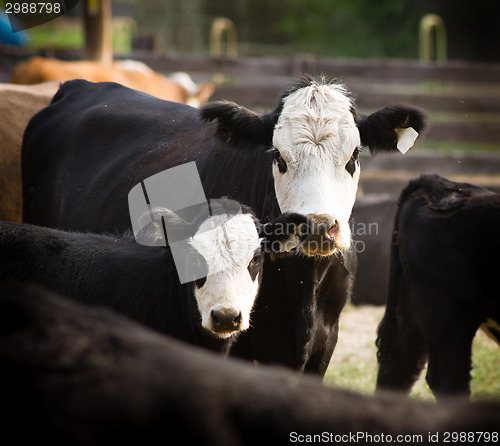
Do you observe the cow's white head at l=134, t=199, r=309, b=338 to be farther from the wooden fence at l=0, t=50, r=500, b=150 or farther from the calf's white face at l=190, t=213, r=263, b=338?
the wooden fence at l=0, t=50, r=500, b=150

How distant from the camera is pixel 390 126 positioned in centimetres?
347

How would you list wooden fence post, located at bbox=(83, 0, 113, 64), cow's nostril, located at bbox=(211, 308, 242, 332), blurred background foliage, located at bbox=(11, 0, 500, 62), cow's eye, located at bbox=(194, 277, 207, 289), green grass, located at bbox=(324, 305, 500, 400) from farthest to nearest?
blurred background foliage, located at bbox=(11, 0, 500, 62)
wooden fence post, located at bbox=(83, 0, 113, 64)
green grass, located at bbox=(324, 305, 500, 400)
cow's eye, located at bbox=(194, 277, 207, 289)
cow's nostril, located at bbox=(211, 308, 242, 332)

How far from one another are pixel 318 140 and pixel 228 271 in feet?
2.61

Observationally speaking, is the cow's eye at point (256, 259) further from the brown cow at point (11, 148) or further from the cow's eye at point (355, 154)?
the brown cow at point (11, 148)

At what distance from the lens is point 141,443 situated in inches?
47.4

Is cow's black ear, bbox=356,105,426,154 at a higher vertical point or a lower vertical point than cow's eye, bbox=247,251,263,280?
higher

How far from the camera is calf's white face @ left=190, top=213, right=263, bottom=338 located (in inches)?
108

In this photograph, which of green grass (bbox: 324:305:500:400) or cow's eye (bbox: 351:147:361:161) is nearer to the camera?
cow's eye (bbox: 351:147:361:161)

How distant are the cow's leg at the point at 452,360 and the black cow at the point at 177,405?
2400 mm

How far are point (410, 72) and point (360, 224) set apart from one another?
478 centimetres

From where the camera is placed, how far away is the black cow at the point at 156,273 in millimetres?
2875

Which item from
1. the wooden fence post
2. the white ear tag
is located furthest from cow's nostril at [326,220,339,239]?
the wooden fence post

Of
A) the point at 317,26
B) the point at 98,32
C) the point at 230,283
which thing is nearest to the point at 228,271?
the point at 230,283

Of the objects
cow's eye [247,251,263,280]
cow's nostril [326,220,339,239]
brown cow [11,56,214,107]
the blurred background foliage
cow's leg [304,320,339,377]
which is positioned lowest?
cow's leg [304,320,339,377]
